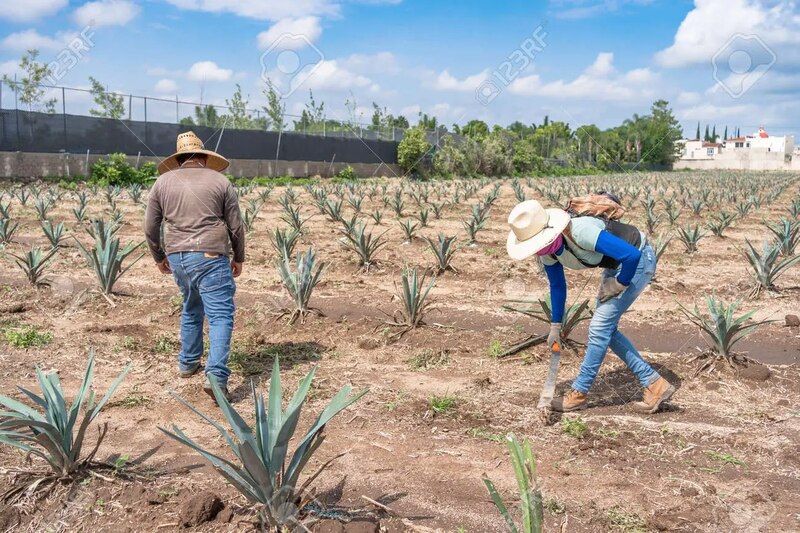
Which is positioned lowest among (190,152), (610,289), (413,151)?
(610,289)

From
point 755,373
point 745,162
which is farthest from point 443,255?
point 745,162

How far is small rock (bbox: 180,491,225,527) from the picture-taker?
2727 millimetres

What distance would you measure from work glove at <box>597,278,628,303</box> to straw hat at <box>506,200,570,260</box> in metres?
0.42

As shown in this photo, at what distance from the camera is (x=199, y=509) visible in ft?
8.99

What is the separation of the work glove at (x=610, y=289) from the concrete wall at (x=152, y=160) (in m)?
21.3

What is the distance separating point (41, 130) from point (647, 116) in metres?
76.4

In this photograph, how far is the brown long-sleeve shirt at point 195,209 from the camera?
13.7 ft

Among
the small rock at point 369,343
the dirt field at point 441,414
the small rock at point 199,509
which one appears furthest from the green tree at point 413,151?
the small rock at point 199,509

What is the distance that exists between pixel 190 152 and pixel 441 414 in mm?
2188

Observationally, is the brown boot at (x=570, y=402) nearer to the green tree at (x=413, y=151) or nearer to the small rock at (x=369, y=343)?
the small rock at (x=369, y=343)

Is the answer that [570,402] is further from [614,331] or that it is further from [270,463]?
[270,463]

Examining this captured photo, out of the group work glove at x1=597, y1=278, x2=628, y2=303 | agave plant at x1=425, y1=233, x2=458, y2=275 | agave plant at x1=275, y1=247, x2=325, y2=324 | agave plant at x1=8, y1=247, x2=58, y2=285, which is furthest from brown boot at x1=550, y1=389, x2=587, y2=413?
agave plant at x1=8, y1=247, x2=58, y2=285

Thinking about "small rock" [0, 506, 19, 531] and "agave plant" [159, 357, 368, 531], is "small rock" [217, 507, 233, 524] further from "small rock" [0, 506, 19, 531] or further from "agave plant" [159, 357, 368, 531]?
"small rock" [0, 506, 19, 531]

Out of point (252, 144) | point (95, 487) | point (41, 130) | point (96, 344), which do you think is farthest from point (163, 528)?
point (252, 144)
